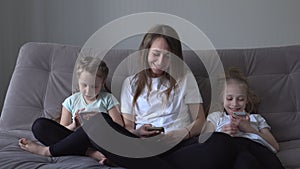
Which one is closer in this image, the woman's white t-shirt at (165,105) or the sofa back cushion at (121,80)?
the woman's white t-shirt at (165,105)

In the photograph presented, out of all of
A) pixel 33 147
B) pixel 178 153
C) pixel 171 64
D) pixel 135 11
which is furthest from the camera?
pixel 135 11

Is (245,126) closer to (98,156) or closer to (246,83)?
(246,83)

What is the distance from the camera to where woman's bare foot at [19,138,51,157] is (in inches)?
63.3

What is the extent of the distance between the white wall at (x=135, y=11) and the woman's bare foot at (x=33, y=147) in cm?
108

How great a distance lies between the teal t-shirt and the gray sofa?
0.35 ft

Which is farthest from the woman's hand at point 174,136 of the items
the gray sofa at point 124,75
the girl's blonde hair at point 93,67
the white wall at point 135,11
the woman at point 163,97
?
the white wall at point 135,11

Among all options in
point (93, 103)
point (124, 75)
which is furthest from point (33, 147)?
point (124, 75)

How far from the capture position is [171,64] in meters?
1.79

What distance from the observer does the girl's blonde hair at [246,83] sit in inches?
72.2

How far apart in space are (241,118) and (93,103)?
60 centimetres

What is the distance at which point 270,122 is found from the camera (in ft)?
6.39

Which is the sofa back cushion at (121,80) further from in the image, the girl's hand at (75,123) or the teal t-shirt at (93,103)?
the girl's hand at (75,123)

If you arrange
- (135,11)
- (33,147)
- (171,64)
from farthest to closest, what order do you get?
(135,11)
(171,64)
(33,147)

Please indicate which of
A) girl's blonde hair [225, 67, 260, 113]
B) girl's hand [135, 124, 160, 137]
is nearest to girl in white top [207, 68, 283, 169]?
girl's blonde hair [225, 67, 260, 113]
